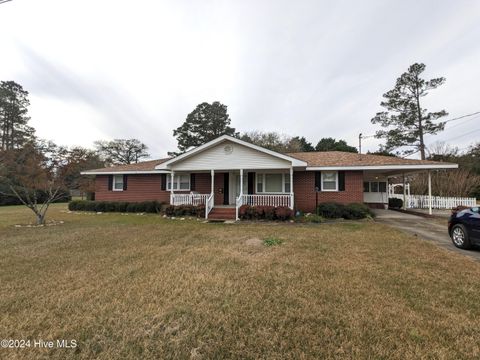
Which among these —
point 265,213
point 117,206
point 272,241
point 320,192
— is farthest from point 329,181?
point 117,206

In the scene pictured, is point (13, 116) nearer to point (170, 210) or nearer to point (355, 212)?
point (170, 210)

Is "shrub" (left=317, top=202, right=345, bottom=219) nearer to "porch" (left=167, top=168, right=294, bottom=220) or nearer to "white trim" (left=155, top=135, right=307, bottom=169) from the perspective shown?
"porch" (left=167, top=168, right=294, bottom=220)

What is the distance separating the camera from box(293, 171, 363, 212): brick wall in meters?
12.5

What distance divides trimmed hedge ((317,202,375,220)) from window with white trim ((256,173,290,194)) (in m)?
2.87

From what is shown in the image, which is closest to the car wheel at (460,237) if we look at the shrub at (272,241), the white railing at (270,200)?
the shrub at (272,241)

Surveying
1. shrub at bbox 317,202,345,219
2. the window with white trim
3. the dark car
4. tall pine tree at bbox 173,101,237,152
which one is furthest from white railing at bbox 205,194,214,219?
tall pine tree at bbox 173,101,237,152

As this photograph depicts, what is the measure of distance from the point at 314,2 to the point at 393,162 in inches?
347

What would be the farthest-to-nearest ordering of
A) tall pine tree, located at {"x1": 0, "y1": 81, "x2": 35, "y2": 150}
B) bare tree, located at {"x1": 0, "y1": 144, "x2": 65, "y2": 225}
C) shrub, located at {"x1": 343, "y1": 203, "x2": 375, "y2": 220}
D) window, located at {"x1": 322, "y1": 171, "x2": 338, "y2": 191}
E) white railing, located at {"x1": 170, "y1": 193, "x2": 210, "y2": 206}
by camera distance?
1. tall pine tree, located at {"x1": 0, "y1": 81, "x2": 35, "y2": 150}
2. white railing, located at {"x1": 170, "y1": 193, "x2": 210, "y2": 206}
3. window, located at {"x1": 322, "y1": 171, "x2": 338, "y2": 191}
4. shrub, located at {"x1": 343, "y1": 203, "x2": 375, "y2": 220}
5. bare tree, located at {"x1": 0, "y1": 144, "x2": 65, "y2": 225}

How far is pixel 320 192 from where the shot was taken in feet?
42.7

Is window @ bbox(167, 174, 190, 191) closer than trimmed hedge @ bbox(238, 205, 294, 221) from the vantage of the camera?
No

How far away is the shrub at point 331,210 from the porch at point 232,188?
1.78m

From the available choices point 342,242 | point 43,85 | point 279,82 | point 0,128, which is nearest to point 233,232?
point 342,242

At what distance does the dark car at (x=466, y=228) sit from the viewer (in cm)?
593

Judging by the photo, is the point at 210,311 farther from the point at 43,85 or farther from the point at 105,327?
the point at 43,85
